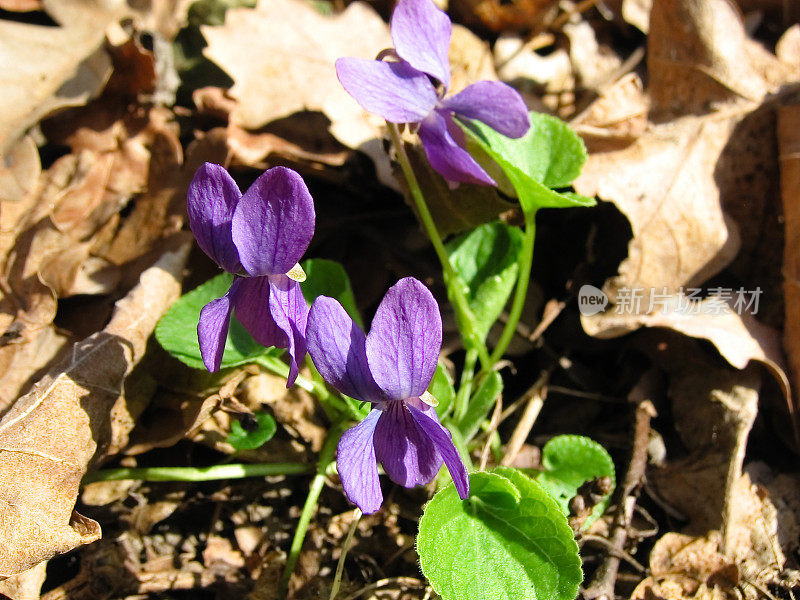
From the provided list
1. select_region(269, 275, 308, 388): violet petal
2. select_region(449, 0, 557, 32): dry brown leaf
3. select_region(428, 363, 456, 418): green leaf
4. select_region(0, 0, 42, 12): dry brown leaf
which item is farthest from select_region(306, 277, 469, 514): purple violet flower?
select_region(0, 0, 42, 12): dry brown leaf

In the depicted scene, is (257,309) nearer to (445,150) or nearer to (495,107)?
(445,150)

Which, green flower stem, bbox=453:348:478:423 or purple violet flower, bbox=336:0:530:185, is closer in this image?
purple violet flower, bbox=336:0:530:185

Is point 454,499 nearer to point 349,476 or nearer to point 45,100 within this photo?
point 349,476

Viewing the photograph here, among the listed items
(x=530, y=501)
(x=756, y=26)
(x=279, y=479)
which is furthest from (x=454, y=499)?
(x=756, y=26)

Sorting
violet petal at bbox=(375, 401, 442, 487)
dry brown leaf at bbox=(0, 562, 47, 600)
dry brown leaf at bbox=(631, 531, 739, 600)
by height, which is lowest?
dry brown leaf at bbox=(0, 562, 47, 600)

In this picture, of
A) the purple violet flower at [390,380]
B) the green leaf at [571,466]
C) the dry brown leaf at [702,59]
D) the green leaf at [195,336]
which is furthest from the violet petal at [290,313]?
the dry brown leaf at [702,59]

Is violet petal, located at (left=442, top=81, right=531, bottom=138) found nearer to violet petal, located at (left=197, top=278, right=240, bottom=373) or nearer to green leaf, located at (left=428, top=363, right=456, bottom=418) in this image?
green leaf, located at (left=428, top=363, right=456, bottom=418)
